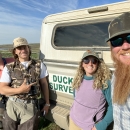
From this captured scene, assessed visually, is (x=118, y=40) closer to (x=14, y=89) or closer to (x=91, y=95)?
(x=91, y=95)

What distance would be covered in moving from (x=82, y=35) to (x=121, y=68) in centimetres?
159

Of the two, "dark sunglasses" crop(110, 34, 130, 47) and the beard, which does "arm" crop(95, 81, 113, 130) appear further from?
"dark sunglasses" crop(110, 34, 130, 47)

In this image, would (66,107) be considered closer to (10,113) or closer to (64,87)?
(64,87)

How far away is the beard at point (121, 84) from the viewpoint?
1.32 metres

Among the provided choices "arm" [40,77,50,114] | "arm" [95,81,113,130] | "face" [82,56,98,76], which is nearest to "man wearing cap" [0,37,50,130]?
"arm" [40,77,50,114]

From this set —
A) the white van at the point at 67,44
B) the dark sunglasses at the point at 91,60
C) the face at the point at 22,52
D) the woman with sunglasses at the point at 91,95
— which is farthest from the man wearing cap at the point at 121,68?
the face at the point at 22,52

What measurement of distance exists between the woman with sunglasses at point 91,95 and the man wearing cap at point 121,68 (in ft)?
1.75

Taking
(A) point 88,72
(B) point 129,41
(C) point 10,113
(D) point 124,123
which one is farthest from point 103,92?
(C) point 10,113

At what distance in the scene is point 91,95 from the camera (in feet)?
6.69

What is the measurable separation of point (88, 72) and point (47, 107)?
4.25 feet

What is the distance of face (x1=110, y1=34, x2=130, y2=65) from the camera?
1.35 meters

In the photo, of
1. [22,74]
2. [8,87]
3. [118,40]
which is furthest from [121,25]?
[8,87]

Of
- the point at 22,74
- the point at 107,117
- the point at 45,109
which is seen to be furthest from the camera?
the point at 45,109

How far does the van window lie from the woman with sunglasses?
631 mm
